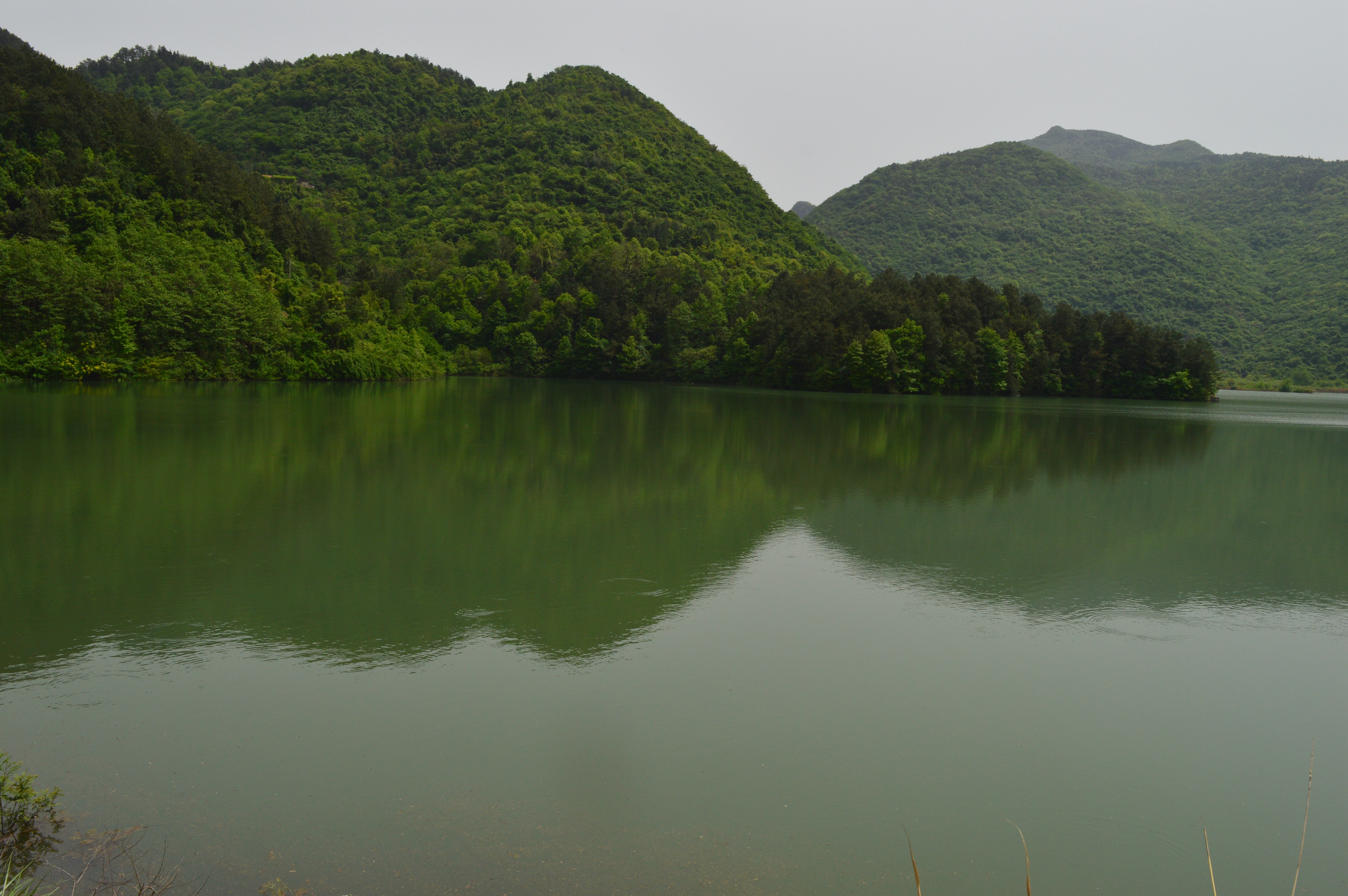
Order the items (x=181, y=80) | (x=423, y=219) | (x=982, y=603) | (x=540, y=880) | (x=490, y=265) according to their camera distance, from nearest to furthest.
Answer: (x=540, y=880) < (x=982, y=603) < (x=490, y=265) < (x=423, y=219) < (x=181, y=80)

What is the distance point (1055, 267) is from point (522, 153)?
59.6m

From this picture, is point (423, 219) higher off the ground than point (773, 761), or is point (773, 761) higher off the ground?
point (423, 219)

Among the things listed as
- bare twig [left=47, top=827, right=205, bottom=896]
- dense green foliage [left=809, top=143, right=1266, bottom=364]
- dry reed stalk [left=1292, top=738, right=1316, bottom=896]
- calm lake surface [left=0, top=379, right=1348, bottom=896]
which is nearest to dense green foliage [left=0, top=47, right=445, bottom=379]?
calm lake surface [left=0, top=379, right=1348, bottom=896]


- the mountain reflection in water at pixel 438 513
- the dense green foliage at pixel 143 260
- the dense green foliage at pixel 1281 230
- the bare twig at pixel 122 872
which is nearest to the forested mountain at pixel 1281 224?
the dense green foliage at pixel 1281 230

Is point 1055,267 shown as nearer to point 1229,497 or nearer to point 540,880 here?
point 1229,497

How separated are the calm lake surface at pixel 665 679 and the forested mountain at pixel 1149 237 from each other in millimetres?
81278

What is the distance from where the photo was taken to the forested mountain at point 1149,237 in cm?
7981

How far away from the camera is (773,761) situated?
13.3 feet

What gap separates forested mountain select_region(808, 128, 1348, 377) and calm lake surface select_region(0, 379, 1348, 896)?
8128cm

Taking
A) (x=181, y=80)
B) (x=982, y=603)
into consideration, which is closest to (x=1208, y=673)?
(x=982, y=603)

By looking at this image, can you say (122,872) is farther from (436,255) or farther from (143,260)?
(436,255)

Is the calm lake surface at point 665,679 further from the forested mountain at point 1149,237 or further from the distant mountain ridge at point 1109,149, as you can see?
the distant mountain ridge at point 1109,149

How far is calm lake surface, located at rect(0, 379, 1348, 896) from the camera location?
3.35 m

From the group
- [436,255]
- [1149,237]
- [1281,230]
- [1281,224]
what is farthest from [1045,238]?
[436,255]
